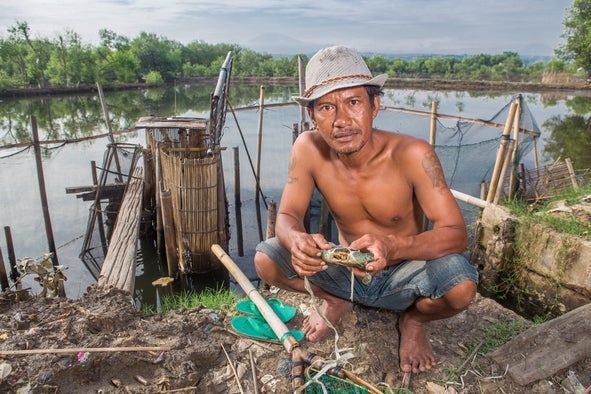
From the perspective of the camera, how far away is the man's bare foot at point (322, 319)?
8.38 ft

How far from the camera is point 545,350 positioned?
2.30m

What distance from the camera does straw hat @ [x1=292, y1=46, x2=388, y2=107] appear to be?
6.78 ft

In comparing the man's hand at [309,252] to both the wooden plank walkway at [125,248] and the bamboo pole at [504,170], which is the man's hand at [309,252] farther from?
the bamboo pole at [504,170]

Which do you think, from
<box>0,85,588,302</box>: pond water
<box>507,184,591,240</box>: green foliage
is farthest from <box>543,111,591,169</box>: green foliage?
<box>507,184,591,240</box>: green foliage

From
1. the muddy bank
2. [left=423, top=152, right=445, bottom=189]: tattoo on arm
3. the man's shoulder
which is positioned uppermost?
the muddy bank

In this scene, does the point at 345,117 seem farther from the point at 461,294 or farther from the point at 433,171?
the point at 461,294

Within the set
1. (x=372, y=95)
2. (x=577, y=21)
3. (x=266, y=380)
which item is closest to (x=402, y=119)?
(x=372, y=95)

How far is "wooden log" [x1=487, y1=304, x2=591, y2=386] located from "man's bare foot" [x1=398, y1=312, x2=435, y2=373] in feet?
1.35

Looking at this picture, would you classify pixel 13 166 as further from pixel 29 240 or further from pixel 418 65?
pixel 418 65

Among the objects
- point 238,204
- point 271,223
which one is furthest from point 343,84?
point 238,204

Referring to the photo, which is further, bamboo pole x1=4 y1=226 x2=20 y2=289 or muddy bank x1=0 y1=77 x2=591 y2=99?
muddy bank x1=0 y1=77 x2=591 y2=99

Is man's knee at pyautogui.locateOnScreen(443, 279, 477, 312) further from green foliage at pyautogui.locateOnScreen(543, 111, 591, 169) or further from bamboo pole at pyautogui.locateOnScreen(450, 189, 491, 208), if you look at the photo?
green foliage at pyautogui.locateOnScreen(543, 111, 591, 169)

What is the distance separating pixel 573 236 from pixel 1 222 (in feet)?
34.0

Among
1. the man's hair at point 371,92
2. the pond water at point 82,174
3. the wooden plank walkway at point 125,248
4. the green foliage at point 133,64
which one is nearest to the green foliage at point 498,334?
the man's hair at point 371,92
